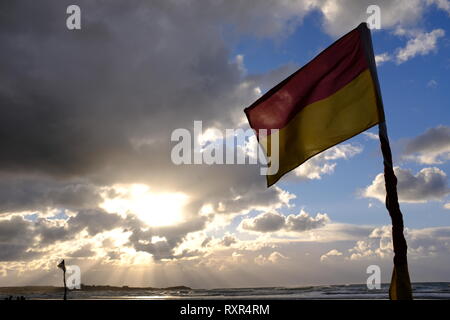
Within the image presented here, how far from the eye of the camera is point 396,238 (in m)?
6.07

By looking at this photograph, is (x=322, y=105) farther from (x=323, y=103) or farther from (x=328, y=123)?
(x=328, y=123)

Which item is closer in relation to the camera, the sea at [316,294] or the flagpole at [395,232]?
the flagpole at [395,232]

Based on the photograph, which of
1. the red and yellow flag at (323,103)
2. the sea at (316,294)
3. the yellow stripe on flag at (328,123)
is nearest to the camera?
the yellow stripe on flag at (328,123)

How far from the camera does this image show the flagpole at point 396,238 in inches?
233

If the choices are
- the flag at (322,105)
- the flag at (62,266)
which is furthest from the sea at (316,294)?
the flag at (322,105)

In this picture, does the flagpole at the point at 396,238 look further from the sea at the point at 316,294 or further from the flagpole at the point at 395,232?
the sea at the point at 316,294

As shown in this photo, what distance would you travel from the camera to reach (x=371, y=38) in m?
7.65

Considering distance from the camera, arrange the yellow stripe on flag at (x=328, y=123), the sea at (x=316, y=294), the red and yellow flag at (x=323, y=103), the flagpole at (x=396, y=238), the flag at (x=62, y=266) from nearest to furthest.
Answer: the flagpole at (x=396, y=238)
the yellow stripe on flag at (x=328, y=123)
the red and yellow flag at (x=323, y=103)
the flag at (x=62, y=266)
the sea at (x=316, y=294)

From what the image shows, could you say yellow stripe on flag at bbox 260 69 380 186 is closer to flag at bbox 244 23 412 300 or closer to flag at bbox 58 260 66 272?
flag at bbox 244 23 412 300
